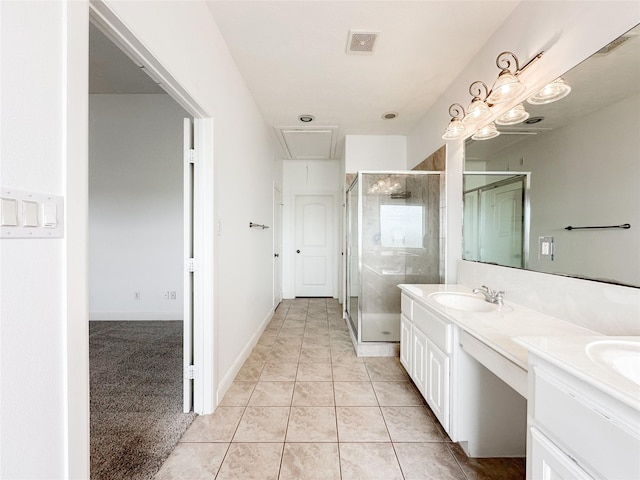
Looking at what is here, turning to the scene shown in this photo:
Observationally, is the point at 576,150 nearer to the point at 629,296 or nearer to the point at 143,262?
the point at 629,296

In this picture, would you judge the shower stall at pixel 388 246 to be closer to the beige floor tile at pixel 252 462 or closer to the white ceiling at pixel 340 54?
the white ceiling at pixel 340 54

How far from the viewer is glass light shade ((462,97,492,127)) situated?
1.87 metres

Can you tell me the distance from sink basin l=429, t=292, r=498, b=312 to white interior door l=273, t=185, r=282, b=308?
2835 millimetres

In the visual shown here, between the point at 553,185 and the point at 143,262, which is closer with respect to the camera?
the point at 553,185

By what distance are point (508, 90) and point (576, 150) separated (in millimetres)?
544

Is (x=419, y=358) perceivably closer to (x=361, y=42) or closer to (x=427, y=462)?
(x=427, y=462)

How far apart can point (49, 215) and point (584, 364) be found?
4.96ft

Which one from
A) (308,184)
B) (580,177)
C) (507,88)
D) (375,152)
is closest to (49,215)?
(580,177)

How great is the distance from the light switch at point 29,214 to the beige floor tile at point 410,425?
75.6 inches

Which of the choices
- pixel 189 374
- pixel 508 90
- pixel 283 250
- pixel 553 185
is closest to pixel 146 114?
pixel 283 250

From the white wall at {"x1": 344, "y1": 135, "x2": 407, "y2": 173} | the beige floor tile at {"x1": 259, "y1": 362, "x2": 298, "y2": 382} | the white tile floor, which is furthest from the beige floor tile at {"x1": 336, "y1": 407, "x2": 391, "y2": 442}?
the white wall at {"x1": 344, "y1": 135, "x2": 407, "y2": 173}

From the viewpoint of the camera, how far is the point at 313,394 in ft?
6.84

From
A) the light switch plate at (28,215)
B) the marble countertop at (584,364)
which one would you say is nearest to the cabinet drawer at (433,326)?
the marble countertop at (584,364)

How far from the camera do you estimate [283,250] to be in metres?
5.19
